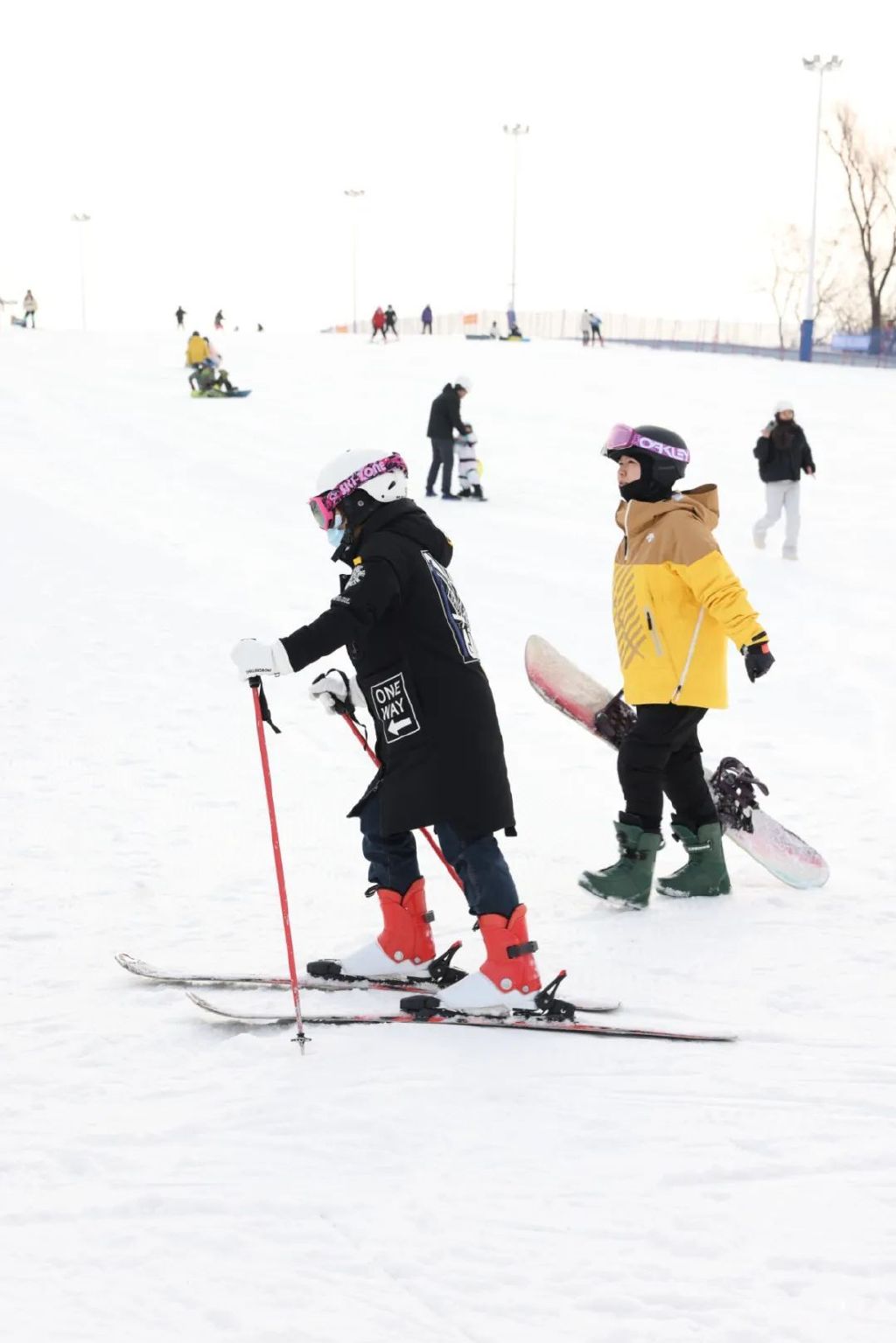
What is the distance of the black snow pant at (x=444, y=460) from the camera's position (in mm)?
15742

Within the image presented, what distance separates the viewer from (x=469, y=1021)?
387cm

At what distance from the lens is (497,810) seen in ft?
12.6

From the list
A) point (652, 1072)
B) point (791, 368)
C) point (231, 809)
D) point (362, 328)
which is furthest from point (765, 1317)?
point (362, 328)

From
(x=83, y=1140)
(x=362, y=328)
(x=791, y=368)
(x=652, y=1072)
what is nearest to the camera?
(x=83, y=1140)

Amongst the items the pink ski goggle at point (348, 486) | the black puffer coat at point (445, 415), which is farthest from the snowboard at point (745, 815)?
the black puffer coat at point (445, 415)

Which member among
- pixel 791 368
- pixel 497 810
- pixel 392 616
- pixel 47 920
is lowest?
pixel 47 920

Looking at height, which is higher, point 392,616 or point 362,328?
point 362,328

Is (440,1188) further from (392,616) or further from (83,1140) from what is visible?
(392,616)

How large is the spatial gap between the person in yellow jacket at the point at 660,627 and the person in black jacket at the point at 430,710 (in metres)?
1.01

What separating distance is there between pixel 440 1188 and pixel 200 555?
9.97 meters

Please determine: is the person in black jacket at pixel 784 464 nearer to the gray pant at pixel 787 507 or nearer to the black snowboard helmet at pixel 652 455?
the gray pant at pixel 787 507

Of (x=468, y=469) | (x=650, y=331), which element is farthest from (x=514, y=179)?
(x=468, y=469)

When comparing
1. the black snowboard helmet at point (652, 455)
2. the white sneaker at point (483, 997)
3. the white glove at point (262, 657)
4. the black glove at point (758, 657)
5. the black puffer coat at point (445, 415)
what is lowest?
the white sneaker at point (483, 997)

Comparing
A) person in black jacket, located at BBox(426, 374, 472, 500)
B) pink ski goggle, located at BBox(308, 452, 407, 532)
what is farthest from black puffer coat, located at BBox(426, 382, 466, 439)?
pink ski goggle, located at BBox(308, 452, 407, 532)
